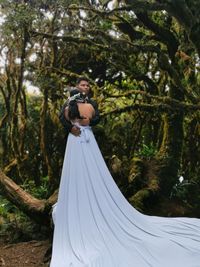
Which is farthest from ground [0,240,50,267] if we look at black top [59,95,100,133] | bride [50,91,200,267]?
black top [59,95,100,133]

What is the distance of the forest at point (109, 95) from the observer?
8109mm

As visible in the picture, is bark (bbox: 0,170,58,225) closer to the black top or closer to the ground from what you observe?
the ground

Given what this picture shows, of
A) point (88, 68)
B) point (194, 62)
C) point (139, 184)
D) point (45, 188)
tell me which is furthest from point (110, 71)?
point (139, 184)

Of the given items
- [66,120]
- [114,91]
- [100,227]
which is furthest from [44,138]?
[100,227]

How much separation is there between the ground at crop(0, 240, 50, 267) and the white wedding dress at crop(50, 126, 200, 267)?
1822mm

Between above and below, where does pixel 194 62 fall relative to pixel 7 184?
above

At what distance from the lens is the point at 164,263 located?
196 inches

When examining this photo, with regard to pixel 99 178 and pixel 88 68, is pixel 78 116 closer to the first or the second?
pixel 99 178

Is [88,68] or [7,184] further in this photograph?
[88,68]

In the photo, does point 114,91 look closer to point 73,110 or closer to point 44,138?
point 44,138

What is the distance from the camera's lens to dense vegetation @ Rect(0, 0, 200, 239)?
8.12m

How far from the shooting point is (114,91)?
1187 centimetres

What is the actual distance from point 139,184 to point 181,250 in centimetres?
308

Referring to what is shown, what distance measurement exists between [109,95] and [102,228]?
15.9 feet
